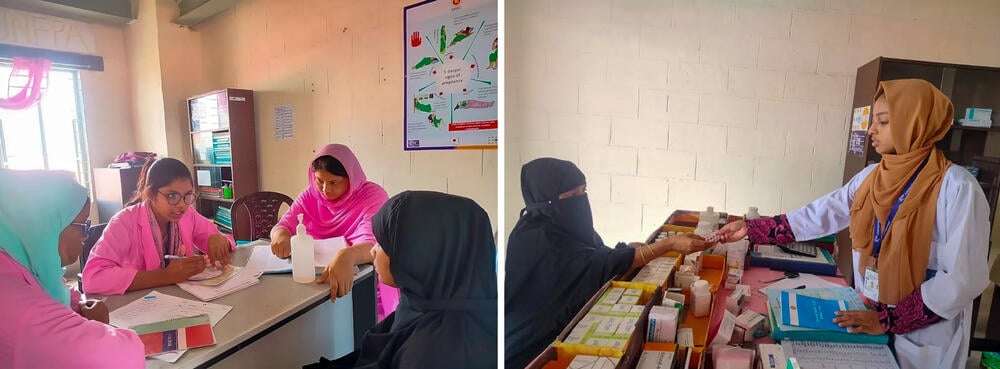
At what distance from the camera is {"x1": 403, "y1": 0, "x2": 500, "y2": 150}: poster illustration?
83 cm

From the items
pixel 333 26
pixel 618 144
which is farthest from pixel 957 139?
pixel 333 26

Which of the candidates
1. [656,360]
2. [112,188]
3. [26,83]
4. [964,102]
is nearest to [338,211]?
[112,188]

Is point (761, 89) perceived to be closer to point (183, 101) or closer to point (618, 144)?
point (618, 144)

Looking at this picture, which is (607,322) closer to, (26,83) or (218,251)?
(218,251)

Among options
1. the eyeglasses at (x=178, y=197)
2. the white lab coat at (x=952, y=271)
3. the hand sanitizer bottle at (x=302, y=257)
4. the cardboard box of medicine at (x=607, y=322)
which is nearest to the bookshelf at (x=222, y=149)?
the eyeglasses at (x=178, y=197)

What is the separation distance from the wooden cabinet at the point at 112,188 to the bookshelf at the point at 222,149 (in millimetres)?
80

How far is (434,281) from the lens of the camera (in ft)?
2.94

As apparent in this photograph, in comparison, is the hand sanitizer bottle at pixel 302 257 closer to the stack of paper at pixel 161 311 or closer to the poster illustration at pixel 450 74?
the stack of paper at pixel 161 311

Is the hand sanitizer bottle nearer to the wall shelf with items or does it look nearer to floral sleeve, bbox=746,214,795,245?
floral sleeve, bbox=746,214,795,245

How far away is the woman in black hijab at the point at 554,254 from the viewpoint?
0.94 m

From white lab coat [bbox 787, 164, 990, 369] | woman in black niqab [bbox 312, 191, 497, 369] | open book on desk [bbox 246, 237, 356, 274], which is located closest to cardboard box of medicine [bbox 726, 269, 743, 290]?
white lab coat [bbox 787, 164, 990, 369]

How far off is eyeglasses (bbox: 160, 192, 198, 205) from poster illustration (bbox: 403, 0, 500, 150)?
0.37m

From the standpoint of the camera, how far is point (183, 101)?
678 mm

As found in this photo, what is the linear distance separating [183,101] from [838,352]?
4.14 ft
